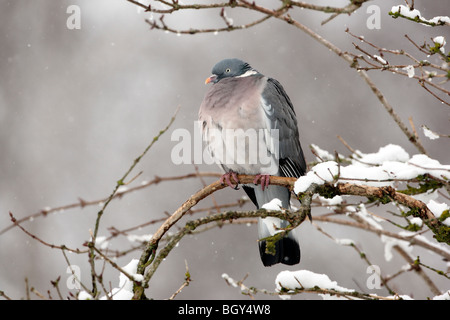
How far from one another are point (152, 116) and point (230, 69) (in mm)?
4707

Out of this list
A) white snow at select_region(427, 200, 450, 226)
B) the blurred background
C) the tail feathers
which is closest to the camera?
white snow at select_region(427, 200, 450, 226)

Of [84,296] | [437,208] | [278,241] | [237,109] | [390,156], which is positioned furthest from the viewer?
[237,109]

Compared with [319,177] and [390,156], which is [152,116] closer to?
[390,156]

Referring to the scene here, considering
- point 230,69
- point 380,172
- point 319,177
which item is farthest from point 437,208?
point 230,69

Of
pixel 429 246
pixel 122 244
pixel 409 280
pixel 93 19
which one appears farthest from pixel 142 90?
pixel 429 246

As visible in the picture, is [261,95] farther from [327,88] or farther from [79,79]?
[79,79]

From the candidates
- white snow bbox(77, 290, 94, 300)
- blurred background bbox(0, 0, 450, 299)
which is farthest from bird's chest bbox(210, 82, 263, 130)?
blurred background bbox(0, 0, 450, 299)

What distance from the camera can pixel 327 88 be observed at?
6.87m

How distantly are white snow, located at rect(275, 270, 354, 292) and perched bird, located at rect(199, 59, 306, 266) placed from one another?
954 millimetres

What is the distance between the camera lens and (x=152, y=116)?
7.82 m

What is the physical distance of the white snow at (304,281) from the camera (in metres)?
1.94

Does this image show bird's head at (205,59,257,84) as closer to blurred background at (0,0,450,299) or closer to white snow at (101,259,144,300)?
white snow at (101,259,144,300)

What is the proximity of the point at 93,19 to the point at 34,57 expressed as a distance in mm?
1162

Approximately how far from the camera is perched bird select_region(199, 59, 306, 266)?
10.1ft
